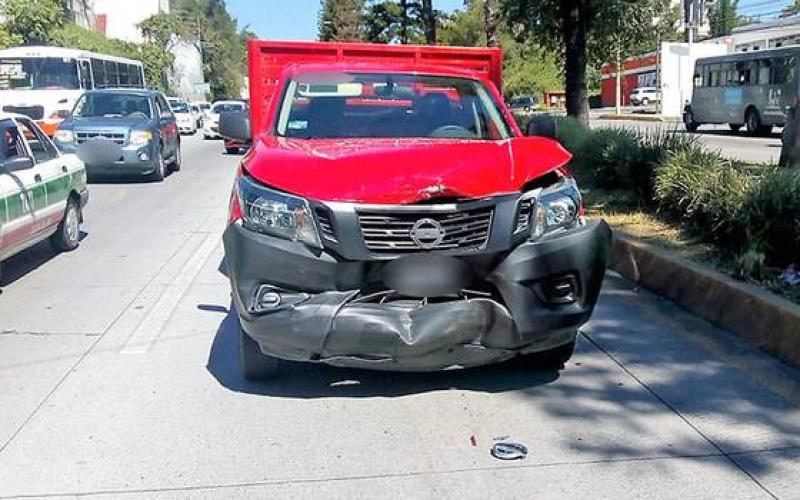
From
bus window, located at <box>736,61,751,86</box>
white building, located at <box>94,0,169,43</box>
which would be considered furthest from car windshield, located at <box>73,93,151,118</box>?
white building, located at <box>94,0,169,43</box>

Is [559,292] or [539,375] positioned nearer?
[559,292]

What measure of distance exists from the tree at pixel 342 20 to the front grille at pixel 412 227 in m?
80.5

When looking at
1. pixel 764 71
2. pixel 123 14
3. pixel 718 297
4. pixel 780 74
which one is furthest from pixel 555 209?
pixel 123 14

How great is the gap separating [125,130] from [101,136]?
0.46 meters

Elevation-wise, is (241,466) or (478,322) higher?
(478,322)

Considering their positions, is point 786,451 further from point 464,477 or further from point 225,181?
point 225,181

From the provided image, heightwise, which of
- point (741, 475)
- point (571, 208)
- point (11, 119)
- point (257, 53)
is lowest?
point (741, 475)

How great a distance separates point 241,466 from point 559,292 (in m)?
1.92

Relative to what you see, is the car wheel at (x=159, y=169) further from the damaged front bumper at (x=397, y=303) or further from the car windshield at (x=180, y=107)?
the car windshield at (x=180, y=107)

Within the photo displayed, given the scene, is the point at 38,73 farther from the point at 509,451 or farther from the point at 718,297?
the point at 509,451

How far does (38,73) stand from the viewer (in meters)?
23.6

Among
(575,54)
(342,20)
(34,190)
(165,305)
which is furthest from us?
(342,20)

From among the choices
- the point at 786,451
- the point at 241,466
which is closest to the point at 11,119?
the point at 241,466

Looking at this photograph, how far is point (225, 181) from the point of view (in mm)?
17203
